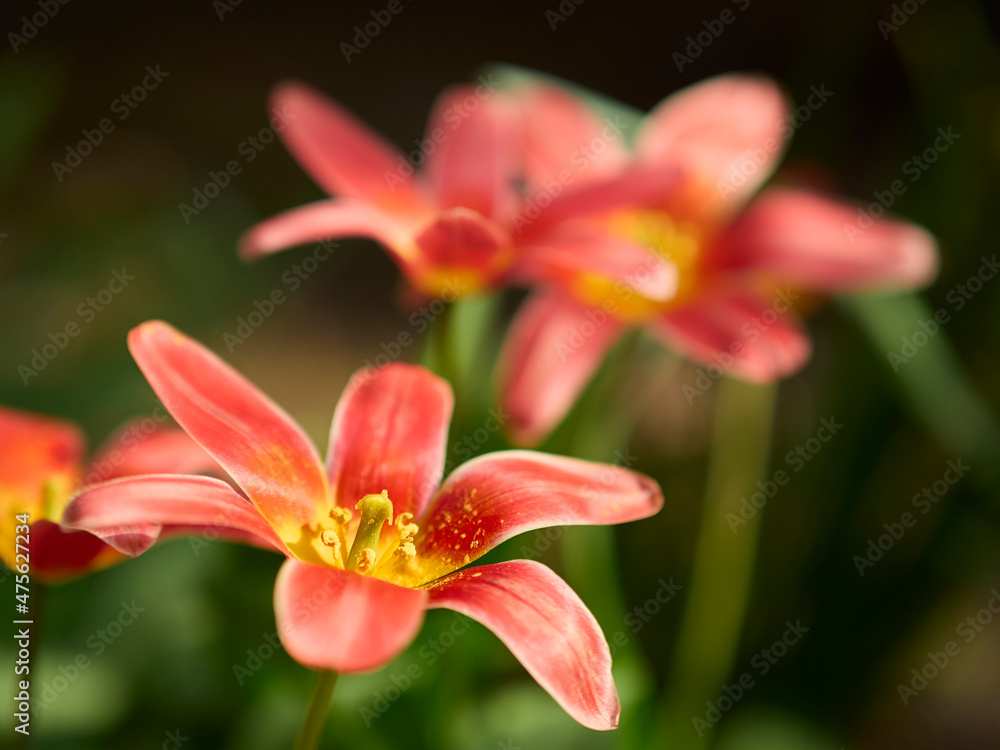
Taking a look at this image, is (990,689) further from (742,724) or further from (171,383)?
(171,383)

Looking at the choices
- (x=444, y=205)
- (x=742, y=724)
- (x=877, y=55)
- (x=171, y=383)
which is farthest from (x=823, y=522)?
(x=877, y=55)

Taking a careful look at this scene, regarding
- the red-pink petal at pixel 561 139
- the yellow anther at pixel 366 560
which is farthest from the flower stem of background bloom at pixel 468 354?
the yellow anther at pixel 366 560

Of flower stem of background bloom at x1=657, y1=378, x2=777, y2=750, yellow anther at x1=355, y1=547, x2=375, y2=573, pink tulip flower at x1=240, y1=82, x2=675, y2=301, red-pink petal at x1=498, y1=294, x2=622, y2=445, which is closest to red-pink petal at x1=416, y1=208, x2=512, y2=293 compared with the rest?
pink tulip flower at x1=240, y1=82, x2=675, y2=301

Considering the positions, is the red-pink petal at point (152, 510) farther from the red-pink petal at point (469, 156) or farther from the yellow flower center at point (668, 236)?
the yellow flower center at point (668, 236)

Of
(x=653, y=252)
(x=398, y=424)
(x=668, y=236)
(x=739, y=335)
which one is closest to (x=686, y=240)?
(x=668, y=236)

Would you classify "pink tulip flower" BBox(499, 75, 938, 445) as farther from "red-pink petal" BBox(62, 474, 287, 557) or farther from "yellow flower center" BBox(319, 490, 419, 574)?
"red-pink petal" BBox(62, 474, 287, 557)
